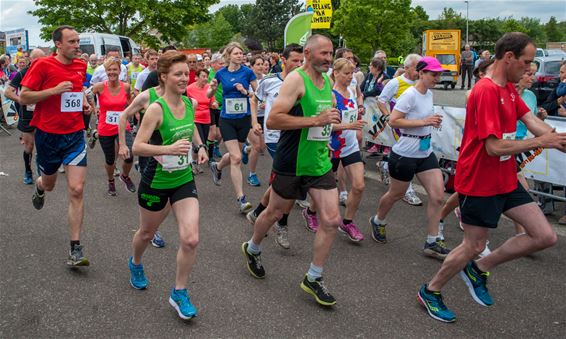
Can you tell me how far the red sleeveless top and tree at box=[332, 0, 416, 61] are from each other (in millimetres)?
46293

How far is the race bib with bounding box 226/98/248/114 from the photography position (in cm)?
712

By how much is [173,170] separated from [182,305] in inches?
37.6

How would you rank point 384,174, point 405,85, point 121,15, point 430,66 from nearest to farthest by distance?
point 430,66 → point 405,85 → point 384,174 → point 121,15

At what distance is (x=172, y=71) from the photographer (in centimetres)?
376

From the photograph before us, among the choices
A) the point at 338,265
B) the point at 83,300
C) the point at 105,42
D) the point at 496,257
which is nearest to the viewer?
the point at 496,257

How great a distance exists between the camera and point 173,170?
3748 mm

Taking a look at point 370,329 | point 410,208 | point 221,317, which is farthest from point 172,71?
point 410,208

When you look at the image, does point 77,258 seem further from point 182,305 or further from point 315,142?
point 315,142

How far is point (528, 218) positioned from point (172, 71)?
2.68 m

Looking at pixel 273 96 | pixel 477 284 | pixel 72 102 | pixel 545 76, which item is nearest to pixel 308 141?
pixel 477 284

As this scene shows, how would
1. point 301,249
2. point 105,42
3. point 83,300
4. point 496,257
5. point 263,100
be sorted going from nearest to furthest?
point 496,257, point 83,300, point 301,249, point 263,100, point 105,42

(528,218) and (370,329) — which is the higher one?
(528,218)

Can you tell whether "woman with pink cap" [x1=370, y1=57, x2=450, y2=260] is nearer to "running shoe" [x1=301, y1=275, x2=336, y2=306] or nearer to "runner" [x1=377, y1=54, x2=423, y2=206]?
"runner" [x1=377, y1=54, x2=423, y2=206]

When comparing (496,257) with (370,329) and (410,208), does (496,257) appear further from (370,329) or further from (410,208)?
(410,208)
